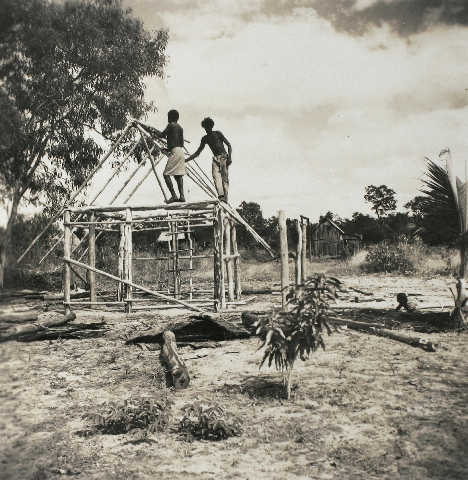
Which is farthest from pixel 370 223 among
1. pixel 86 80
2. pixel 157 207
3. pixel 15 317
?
pixel 15 317

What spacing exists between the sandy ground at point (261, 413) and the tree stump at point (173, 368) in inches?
4.8

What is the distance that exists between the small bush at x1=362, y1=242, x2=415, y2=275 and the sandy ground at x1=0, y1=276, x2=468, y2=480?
41.4 ft

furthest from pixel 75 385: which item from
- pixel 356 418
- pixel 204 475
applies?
pixel 356 418

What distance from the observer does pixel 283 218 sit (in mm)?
8148

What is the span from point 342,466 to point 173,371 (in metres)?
2.50

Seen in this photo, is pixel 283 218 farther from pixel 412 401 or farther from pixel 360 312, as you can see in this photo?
pixel 412 401

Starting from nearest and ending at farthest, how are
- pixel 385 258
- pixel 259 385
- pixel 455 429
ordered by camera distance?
pixel 455 429
pixel 259 385
pixel 385 258

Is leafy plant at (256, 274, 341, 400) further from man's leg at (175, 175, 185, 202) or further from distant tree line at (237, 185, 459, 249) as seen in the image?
distant tree line at (237, 185, 459, 249)

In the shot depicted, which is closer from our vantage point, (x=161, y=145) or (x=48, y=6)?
(x=48, y=6)

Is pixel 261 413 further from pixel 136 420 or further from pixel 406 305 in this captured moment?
pixel 406 305

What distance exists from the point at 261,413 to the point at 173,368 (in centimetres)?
147

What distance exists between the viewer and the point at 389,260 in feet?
63.9

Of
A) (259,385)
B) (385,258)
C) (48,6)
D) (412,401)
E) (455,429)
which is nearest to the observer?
(455,429)

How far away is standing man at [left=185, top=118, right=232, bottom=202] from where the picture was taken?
33.0 ft
